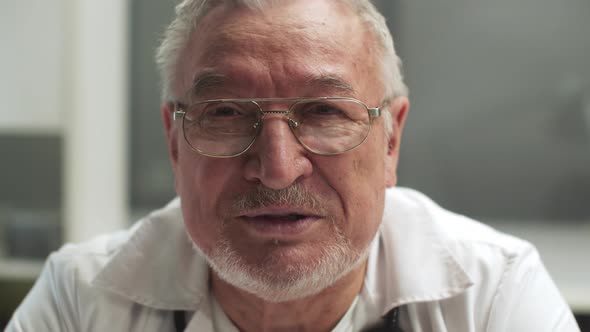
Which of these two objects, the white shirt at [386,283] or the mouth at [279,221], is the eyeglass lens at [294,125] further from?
the white shirt at [386,283]

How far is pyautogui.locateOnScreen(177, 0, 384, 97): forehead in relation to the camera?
1.01 meters

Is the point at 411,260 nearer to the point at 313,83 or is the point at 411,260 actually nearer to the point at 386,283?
the point at 386,283

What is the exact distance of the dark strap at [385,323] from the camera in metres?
1.19

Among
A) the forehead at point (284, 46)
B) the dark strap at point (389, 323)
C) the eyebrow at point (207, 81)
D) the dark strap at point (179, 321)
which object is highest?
the forehead at point (284, 46)

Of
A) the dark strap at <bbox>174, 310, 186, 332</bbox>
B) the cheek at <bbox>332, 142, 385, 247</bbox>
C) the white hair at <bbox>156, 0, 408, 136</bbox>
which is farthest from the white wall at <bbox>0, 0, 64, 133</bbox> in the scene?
the cheek at <bbox>332, 142, 385, 247</bbox>

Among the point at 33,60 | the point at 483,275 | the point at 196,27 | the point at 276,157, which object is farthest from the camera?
the point at 33,60

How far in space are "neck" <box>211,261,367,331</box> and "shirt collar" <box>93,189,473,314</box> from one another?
0.17 feet

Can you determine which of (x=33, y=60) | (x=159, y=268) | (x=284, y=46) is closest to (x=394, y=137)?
(x=284, y=46)

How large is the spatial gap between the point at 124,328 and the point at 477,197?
1.51 m

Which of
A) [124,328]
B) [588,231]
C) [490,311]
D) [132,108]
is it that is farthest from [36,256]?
Result: [588,231]

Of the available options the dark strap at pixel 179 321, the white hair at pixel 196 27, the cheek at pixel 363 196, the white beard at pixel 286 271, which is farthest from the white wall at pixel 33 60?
the cheek at pixel 363 196

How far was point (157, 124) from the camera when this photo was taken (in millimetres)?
2480

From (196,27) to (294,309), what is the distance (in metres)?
0.61

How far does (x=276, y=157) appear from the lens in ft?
3.21
